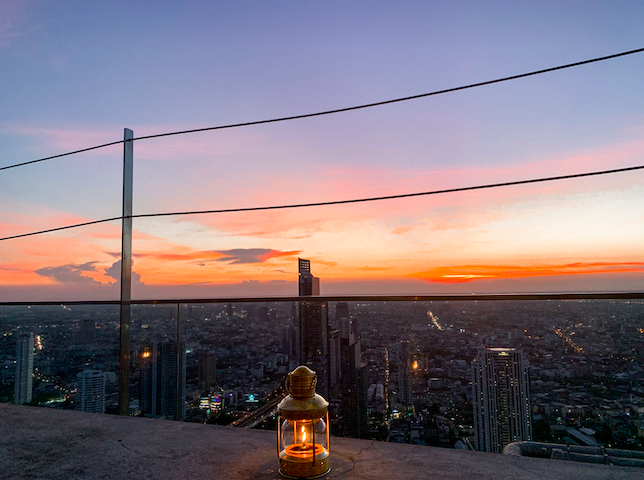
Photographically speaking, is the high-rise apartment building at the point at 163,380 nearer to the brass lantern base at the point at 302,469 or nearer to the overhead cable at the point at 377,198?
the overhead cable at the point at 377,198

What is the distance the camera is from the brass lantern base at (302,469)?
130 centimetres

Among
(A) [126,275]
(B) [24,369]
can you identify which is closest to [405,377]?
(A) [126,275]

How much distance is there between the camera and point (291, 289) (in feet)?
6.69

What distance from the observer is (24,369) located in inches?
97.4

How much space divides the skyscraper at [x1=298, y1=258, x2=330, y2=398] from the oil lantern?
0.30m

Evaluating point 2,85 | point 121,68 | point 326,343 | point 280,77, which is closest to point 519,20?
point 280,77

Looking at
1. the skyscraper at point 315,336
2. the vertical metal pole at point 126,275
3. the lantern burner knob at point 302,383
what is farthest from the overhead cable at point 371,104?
the lantern burner knob at point 302,383

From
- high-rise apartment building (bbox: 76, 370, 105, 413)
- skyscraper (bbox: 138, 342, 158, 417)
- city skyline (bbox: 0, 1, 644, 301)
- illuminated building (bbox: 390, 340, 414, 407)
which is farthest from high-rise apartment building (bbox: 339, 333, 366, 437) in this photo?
high-rise apartment building (bbox: 76, 370, 105, 413)

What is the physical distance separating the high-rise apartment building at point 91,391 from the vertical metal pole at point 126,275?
12 cm

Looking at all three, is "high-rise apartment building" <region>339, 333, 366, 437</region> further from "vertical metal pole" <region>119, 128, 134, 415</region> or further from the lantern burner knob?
"vertical metal pole" <region>119, 128, 134, 415</region>

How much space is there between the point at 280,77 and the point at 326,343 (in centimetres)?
304

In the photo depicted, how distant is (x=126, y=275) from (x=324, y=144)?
2.20 m

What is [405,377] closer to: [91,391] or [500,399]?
[500,399]

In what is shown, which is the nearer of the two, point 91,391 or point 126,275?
point 91,391
